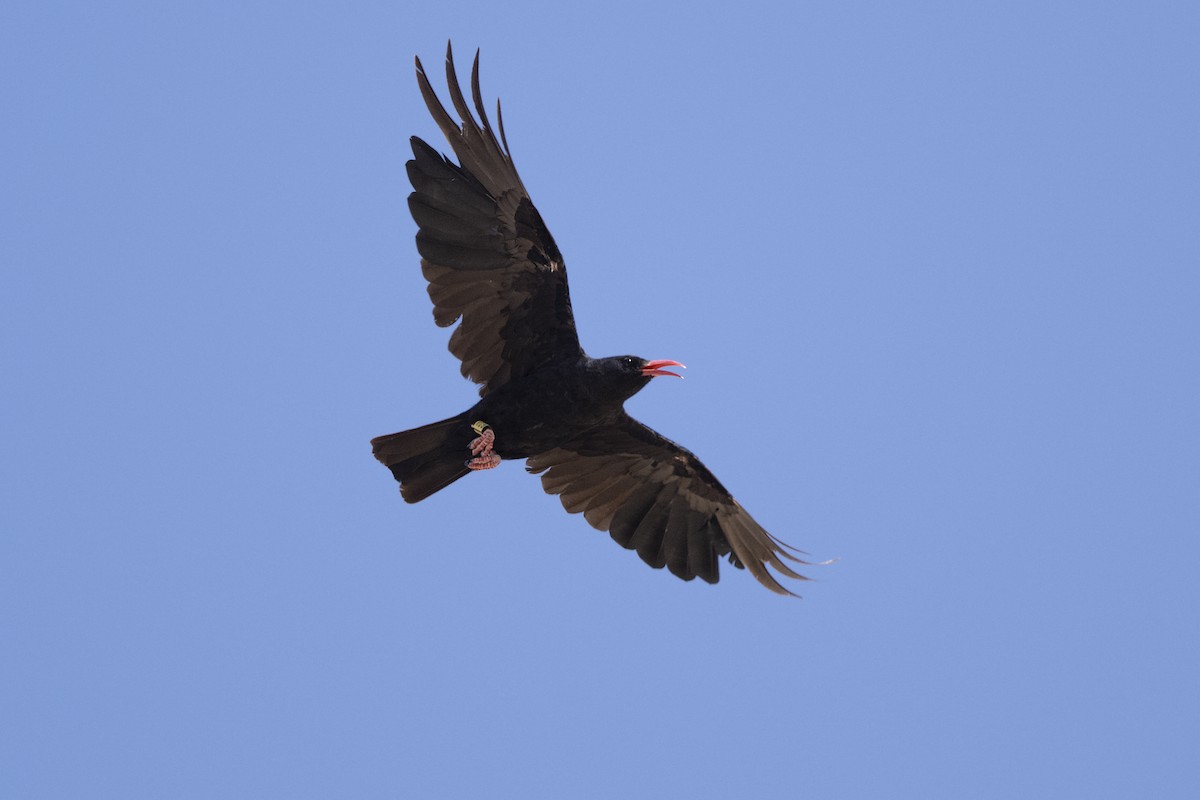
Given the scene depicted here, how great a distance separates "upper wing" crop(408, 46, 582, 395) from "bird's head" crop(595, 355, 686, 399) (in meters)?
0.43

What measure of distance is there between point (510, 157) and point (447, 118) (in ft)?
1.90

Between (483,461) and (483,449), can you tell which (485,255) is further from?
(483,461)

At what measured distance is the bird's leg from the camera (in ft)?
41.4

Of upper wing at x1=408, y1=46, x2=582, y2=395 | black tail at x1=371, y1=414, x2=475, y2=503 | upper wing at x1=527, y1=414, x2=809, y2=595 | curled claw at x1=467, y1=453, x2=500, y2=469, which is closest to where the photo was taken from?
upper wing at x1=408, y1=46, x2=582, y2=395

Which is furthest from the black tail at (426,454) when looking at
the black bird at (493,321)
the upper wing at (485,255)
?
the upper wing at (485,255)

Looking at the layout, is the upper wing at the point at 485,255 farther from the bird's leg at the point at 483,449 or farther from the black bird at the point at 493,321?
the bird's leg at the point at 483,449

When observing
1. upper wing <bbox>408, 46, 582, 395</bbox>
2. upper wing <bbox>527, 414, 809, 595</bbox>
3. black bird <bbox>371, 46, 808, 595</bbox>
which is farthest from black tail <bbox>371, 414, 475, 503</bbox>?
upper wing <bbox>527, 414, 809, 595</bbox>

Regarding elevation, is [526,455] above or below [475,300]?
below

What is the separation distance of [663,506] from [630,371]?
2.54 meters

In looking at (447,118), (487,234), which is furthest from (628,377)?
(447,118)

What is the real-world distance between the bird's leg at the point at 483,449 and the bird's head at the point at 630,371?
1.09m

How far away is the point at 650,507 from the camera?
569 inches

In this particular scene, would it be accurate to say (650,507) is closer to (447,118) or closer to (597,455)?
(597,455)

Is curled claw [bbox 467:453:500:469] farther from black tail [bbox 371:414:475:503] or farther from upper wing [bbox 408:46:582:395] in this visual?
upper wing [bbox 408:46:582:395]
